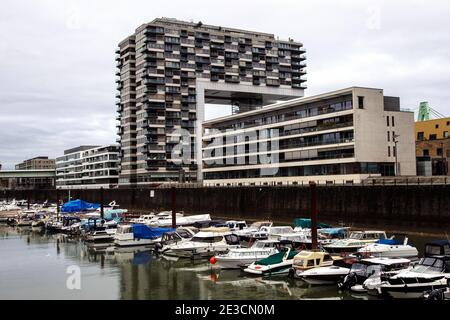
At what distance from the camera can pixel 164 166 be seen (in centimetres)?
14325

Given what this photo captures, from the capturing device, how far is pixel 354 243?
3947 centimetres

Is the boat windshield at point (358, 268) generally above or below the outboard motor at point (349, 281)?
above

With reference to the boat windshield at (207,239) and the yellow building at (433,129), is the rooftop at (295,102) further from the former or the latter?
the boat windshield at (207,239)

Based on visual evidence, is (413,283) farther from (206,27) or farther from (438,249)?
(206,27)

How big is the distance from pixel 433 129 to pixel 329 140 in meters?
38.4

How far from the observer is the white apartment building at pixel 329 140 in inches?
3177

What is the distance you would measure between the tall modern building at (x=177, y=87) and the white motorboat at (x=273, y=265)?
101433mm

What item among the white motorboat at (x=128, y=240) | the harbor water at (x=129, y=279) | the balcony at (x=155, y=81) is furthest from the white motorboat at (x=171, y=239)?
the balcony at (x=155, y=81)

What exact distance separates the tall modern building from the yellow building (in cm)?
4916

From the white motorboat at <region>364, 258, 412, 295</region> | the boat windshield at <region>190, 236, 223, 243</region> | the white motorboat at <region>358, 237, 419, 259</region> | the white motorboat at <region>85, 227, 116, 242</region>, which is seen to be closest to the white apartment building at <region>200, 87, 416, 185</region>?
the white motorboat at <region>85, 227, 116, 242</region>

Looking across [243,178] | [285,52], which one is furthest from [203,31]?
[243,178]

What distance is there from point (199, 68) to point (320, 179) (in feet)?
246

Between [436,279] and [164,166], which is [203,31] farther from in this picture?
[436,279]

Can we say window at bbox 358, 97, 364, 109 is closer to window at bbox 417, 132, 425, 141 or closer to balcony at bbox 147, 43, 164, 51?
Answer: window at bbox 417, 132, 425, 141
